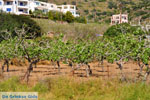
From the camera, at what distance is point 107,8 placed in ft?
318

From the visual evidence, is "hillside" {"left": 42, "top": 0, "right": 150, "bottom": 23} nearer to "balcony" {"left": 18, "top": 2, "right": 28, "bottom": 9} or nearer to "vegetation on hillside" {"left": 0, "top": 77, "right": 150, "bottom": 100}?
"balcony" {"left": 18, "top": 2, "right": 28, "bottom": 9}

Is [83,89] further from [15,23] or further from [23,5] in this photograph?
[23,5]

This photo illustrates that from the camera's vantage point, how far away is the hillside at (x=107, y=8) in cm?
7950

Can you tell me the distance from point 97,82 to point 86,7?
91.1 metres

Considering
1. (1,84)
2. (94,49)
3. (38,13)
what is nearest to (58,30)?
(38,13)

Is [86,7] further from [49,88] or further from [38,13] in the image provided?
[49,88]

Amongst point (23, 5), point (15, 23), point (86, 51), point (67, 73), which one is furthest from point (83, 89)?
point (23, 5)

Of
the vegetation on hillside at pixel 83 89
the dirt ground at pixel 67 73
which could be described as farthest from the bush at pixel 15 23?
the vegetation on hillside at pixel 83 89

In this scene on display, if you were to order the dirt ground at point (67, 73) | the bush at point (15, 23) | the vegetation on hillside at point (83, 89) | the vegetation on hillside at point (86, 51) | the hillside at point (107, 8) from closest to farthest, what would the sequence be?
the vegetation on hillside at point (83, 89), the vegetation on hillside at point (86, 51), the dirt ground at point (67, 73), the bush at point (15, 23), the hillside at point (107, 8)

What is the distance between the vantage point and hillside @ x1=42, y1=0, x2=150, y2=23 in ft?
261

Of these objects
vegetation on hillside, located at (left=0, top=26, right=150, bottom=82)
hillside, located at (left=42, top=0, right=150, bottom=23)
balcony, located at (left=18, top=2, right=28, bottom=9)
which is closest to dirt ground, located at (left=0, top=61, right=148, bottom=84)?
vegetation on hillside, located at (left=0, top=26, right=150, bottom=82)

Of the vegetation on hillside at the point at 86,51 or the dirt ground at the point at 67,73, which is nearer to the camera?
the vegetation on hillside at the point at 86,51

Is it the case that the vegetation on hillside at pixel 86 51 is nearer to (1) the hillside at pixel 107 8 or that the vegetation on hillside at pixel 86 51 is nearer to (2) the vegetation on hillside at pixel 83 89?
(2) the vegetation on hillside at pixel 83 89

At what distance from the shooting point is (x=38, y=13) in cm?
6269
